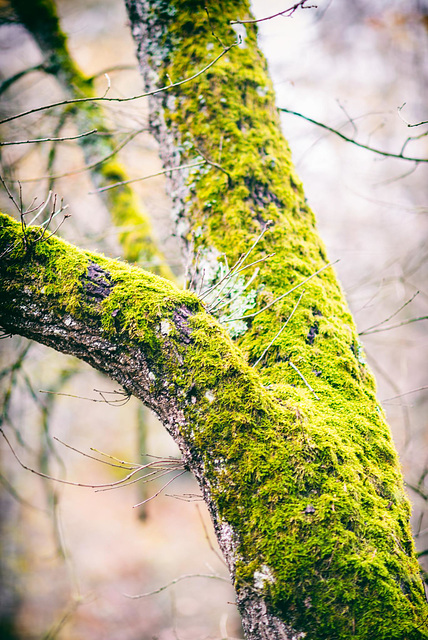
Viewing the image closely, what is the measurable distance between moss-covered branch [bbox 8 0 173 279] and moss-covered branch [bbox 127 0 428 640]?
1.68 metres

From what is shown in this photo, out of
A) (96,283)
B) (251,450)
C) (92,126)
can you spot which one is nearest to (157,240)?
(92,126)

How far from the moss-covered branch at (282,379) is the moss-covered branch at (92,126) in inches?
66.1

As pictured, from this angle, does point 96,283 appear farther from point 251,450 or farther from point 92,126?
point 92,126

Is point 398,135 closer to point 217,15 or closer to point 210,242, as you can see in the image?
point 217,15

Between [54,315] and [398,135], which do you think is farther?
[398,135]

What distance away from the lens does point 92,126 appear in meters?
4.16

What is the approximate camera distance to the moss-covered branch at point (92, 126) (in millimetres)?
4043

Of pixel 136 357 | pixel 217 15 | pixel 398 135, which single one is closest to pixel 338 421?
pixel 136 357

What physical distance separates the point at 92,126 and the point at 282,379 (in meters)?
3.83

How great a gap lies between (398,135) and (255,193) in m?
7.69

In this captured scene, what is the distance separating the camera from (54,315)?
4.90 ft

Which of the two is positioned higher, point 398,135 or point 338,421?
point 398,135

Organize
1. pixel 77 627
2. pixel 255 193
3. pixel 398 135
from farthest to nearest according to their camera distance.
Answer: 1. pixel 398 135
2. pixel 77 627
3. pixel 255 193

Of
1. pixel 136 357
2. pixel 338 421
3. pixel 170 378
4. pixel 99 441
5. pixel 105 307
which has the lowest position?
pixel 338 421
